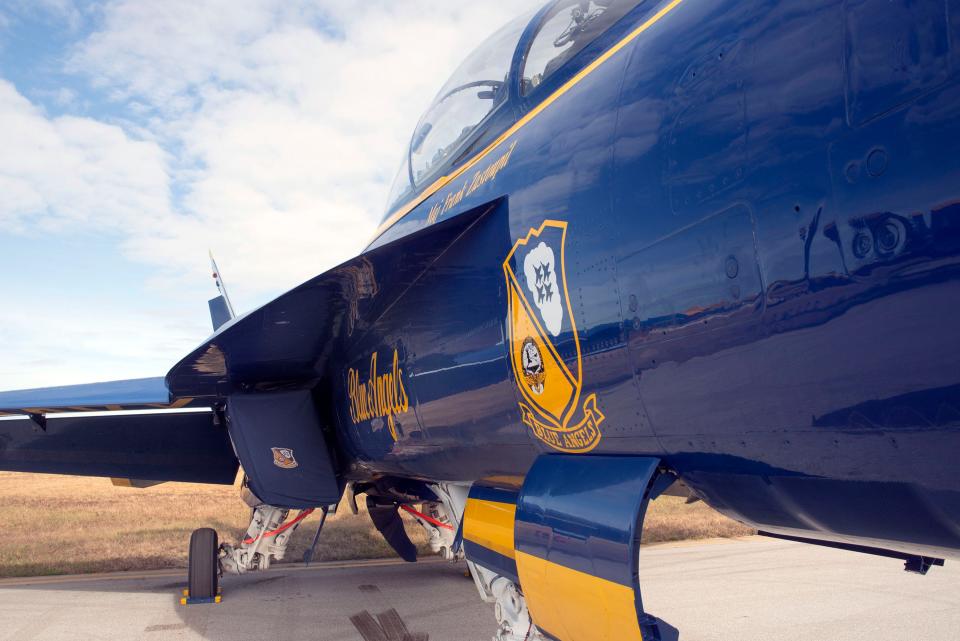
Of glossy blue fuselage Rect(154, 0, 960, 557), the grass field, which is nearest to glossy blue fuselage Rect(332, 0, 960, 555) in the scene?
glossy blue fuselage Rect(154, 0, 960, 557)

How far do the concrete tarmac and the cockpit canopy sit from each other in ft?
14.0

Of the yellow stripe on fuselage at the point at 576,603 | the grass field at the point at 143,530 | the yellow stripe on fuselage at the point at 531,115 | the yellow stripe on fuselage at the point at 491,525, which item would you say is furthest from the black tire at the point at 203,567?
the yellow stripe on fuselage at the point at 576,603

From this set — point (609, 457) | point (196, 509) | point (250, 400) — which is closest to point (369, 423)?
point (250, 400)

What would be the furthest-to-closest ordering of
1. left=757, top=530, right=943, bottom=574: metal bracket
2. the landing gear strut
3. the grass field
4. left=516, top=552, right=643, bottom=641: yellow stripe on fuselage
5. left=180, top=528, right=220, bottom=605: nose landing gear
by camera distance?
the grass field < the landing gear strut < left=180, top=528, right=220, bottom=605: nose landing gear < left=757, top=530, right=943, bottom=574: metal bracket < left=516, top=552, right=643, bottom=641: yellow stripe on fuselage

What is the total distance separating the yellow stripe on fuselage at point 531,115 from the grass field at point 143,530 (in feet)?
26.8

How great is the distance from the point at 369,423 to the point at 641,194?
3.09m

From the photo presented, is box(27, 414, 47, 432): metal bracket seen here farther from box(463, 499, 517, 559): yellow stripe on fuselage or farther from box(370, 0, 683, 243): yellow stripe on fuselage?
box(463, 499, 517, 559): yellow stripe on fuselage

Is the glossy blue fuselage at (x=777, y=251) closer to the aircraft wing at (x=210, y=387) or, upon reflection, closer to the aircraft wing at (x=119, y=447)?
the aircraft wing at (x=210, y=387)

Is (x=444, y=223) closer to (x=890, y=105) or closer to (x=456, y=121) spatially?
(x=456, y=121)

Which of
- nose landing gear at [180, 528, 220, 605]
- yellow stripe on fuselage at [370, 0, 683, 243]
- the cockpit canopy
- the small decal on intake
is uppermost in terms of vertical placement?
the cockpit canopy

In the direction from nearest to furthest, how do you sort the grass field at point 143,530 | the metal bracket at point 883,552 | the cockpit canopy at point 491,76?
the metal bracket at point 883,552
the cockpit canopy at point 491,76
the grass field at point 143,530

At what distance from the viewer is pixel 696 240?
2203mm

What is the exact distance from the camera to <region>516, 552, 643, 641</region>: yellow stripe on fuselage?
2.50m

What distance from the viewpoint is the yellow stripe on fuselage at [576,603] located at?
8.20 ft
